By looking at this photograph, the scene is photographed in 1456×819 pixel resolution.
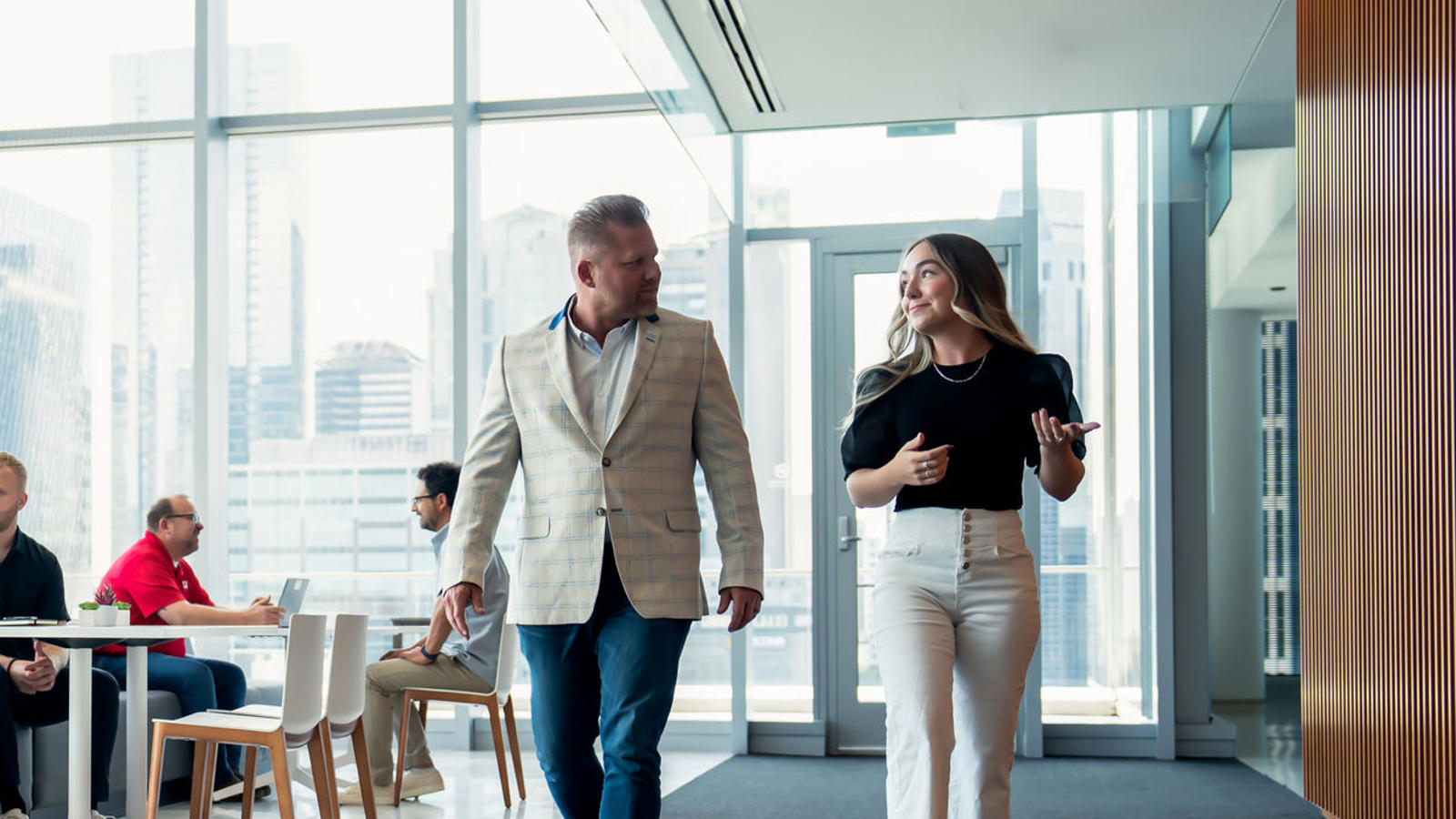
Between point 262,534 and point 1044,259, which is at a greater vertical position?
point 1044,259

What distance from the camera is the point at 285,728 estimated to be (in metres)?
3.92

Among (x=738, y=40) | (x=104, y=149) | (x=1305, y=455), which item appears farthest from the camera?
(x=104, y=149)

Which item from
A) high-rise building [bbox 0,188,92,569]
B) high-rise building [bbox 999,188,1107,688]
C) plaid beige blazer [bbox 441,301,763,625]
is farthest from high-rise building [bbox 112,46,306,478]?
plaid beige blazer [bbox 441,301,763,625]

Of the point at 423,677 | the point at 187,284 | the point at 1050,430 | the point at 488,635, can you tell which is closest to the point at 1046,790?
the point at 488,635

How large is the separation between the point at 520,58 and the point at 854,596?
133 inches

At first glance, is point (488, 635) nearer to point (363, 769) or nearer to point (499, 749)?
point (499, 749)

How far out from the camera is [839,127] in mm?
6695

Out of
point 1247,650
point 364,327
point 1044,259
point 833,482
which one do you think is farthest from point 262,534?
point 1247,650

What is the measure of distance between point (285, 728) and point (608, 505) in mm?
1751

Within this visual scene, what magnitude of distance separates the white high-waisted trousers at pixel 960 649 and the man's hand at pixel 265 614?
9.28 feet

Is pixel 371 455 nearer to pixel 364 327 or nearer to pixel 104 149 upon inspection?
pixel 364 327

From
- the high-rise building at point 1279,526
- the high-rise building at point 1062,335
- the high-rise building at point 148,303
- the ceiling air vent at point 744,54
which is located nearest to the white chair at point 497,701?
the ceiling air vent at point 744,54

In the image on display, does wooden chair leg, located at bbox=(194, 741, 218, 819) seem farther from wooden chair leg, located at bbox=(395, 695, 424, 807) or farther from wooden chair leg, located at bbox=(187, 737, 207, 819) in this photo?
wooden chair leg, located at bbox=(395, 695, 424, 807)

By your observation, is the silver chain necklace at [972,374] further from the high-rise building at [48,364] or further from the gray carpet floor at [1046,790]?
the high-rise building at [48,364]
